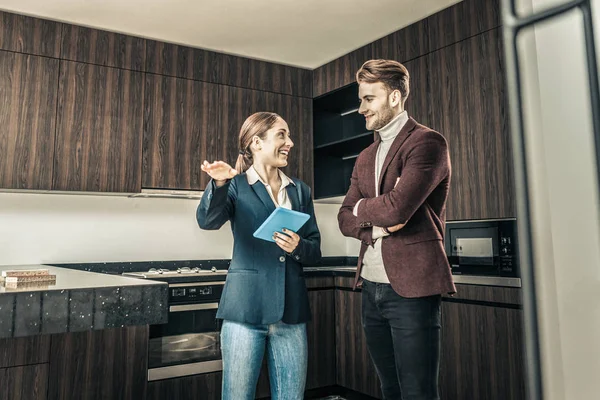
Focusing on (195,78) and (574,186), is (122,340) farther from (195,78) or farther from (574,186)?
(574,186)

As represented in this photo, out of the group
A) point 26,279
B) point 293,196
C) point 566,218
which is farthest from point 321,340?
point 566,218

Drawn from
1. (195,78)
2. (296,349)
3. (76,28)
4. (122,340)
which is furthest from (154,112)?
(296,349)

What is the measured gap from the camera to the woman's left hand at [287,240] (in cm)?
160

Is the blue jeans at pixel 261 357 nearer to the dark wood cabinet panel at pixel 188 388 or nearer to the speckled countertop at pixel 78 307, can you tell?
the speckled countertop at pixel 78 307

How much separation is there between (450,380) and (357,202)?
59.3 inches

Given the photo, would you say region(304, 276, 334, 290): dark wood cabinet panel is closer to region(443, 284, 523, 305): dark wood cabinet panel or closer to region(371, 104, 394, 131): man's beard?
region(443, 284, 523, 305): dark wood cabinet panel

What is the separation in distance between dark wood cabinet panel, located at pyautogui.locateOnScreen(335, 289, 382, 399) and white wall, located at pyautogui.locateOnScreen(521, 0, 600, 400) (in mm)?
3024

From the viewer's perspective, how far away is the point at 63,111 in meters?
3.15

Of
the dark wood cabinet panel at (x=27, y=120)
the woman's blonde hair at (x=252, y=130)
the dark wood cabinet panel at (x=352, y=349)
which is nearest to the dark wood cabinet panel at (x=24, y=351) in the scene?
the dark wood cabinet panel at (x=27, y=120)

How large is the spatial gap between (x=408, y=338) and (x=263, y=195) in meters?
0.66

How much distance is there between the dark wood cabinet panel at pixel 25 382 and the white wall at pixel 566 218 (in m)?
2.82

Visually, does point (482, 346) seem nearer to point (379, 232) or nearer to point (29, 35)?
point (379, 232)

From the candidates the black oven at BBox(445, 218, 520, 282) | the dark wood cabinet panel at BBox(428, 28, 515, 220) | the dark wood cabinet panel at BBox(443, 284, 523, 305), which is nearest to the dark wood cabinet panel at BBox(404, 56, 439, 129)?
the dark wood cabinet panel at BBox(428, 28, 515, 220)

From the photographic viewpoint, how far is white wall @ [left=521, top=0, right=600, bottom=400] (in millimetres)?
372
